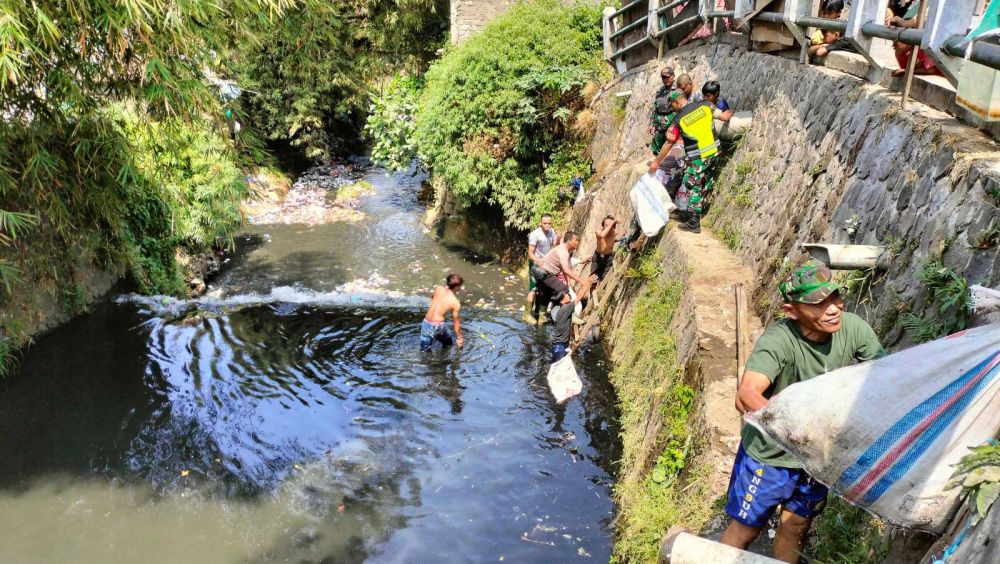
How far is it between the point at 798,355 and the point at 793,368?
7 cm

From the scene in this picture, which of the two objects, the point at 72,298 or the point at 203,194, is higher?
the point at 203,194

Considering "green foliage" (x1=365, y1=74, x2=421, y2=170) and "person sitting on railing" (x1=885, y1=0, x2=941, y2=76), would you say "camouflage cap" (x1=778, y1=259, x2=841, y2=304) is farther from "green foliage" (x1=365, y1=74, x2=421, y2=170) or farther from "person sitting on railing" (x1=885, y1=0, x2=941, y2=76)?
"green foliage" (x1=365, y1=74, x2=421, y2=170)

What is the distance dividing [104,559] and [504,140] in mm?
10595

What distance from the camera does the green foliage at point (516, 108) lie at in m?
13.8

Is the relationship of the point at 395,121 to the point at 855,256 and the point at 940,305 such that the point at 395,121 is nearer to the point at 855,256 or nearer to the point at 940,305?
the point at 855,256

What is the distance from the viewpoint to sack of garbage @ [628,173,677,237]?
26.6 ft

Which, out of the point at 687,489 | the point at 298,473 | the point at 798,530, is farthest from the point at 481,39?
the point at 798,530

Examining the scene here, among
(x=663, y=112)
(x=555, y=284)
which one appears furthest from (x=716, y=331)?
(x=663, y=112)

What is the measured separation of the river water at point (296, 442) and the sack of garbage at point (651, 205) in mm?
1877

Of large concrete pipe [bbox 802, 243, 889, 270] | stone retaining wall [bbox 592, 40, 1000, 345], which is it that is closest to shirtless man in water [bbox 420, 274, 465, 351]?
stone retaining wall [bbox 592, 40, 1000, 345]

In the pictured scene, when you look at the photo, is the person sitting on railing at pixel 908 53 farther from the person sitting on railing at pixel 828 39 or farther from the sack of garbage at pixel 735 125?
the sack of garbage at pixel 735 125

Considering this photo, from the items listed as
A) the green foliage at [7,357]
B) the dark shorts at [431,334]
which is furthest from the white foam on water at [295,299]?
the dark shorts at [431,334]

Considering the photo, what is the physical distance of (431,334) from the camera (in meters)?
9.13

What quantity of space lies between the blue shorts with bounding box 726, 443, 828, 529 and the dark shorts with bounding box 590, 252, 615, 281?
6.40 m
